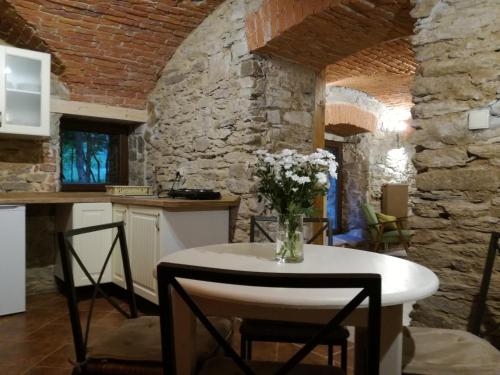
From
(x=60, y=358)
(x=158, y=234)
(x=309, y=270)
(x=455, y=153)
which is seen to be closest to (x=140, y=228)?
(x=158, y=234)

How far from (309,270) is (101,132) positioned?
3.77m

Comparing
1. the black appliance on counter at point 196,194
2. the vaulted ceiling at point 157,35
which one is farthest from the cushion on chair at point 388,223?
the black appliance on counter at point 196,194

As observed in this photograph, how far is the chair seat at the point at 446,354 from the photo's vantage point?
127 cm

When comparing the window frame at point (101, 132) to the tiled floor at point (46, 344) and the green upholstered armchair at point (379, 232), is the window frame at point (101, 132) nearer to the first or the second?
the tiled floor at point (46, 344)

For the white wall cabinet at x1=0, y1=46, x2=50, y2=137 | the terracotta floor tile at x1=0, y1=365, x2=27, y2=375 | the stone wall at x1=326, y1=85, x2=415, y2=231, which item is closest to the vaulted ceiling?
the white wall cabinet at x1=0, y1=46, x2=50, y2=137

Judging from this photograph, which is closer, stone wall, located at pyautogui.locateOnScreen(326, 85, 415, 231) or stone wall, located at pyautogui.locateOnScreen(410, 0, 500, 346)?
stone wall, located at pyautogui.locateOnScreen(410, 0, 500, 346)

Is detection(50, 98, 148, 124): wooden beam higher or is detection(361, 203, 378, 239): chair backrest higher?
detection(50, 98, 148, 124): wooden beam

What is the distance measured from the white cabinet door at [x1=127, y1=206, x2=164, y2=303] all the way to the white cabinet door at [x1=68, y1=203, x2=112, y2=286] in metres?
0.36

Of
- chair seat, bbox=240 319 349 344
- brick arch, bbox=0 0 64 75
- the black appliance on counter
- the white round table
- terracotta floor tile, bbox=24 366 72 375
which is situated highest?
brick arch, bbox=0 0 64 75

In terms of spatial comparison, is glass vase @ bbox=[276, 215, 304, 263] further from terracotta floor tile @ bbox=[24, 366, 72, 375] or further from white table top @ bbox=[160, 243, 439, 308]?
terracotta floor tile @ bbox=[24, 366, 72, 375]

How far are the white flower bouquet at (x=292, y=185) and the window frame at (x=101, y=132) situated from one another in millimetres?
3311

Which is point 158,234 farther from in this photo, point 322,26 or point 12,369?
point 322,26

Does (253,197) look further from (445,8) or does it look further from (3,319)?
(3,319)

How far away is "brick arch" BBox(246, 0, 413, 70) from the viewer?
8.59ft
